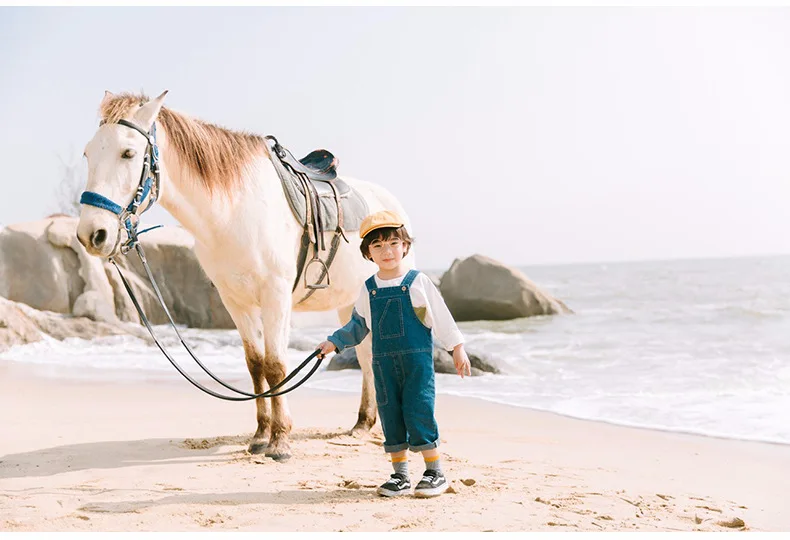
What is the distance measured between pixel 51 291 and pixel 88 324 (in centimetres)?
163

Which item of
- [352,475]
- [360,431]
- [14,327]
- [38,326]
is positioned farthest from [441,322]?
[38,326]

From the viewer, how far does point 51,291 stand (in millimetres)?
12867

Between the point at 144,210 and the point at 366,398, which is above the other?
the point at 144,210

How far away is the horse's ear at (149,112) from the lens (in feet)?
12.4

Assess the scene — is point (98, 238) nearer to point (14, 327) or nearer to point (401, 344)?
point (401, 344)

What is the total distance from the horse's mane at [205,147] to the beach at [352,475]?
1.57 m

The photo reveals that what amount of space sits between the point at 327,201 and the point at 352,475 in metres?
1.75

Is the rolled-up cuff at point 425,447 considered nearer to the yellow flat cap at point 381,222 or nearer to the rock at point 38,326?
the yellow flat cap at point 381,222

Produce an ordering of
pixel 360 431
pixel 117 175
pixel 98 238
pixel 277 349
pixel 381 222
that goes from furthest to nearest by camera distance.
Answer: pixel 360 431 → pixel 277 349 → pixel 117 175 → pixel 98 238 → pixel 381 222

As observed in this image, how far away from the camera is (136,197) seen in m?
3.72

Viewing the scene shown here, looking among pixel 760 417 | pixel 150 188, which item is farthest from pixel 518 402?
pixel 150 188

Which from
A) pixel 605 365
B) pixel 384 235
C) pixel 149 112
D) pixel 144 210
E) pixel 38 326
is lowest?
pixel 605 365

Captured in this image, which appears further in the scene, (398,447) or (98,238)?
(98,238)

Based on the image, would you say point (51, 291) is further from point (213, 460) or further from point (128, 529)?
point (128, 529)
